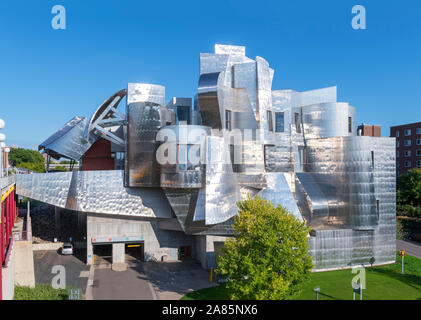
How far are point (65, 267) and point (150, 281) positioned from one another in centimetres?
1019

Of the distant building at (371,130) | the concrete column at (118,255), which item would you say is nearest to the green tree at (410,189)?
the distant building at (371,130)

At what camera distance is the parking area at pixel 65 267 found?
29.8 meters

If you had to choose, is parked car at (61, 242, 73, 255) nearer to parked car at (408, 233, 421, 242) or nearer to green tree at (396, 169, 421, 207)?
parked car at (408, 233, 421, 242)

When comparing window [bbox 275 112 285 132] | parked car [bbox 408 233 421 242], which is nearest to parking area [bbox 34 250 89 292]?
window [bbox 275 112 285 132]

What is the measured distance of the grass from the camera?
22.7 metres

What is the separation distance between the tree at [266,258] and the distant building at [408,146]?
7019 centimetres

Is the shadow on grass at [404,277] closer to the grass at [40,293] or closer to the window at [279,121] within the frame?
the window at [279,121]

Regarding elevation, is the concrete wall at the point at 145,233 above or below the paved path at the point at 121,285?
above

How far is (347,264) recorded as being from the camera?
116ft

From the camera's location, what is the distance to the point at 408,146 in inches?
3132

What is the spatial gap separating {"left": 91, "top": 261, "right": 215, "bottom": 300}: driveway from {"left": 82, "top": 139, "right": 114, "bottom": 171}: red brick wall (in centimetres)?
1580

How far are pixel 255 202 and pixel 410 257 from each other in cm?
2849

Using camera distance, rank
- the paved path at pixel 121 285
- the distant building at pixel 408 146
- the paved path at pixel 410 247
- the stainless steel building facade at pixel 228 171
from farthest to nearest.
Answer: the distant building at pixel 408 146 → the paved path at pixel 410 247 → the stainless steel building facade at pixel 228 171 → the paved path at pixel 121 285
